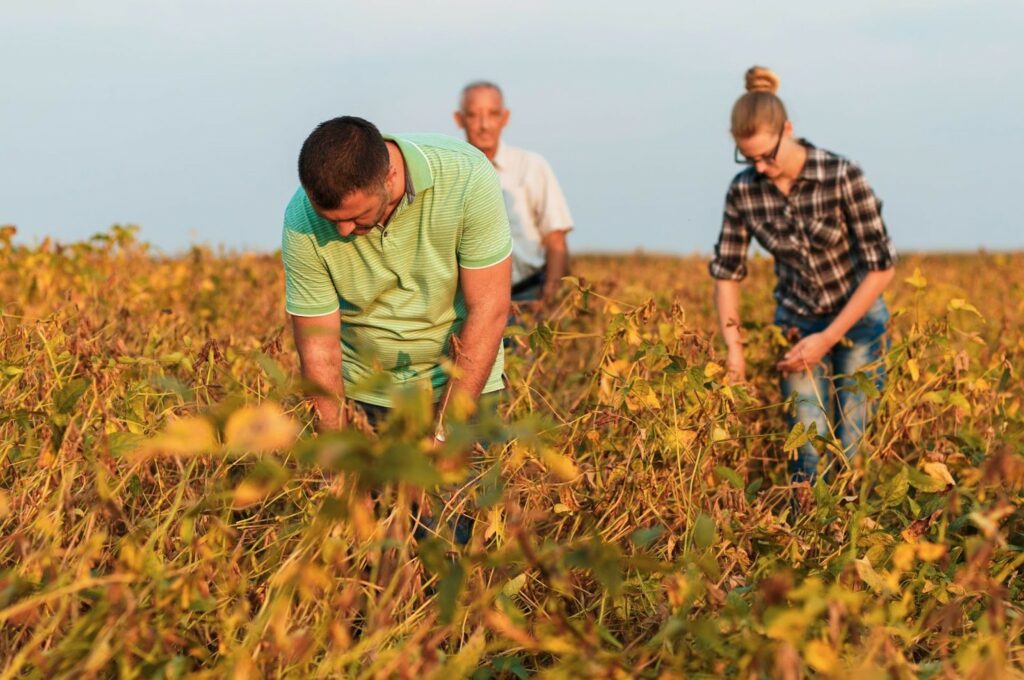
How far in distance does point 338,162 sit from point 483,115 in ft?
8.91

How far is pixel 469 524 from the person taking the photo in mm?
2861

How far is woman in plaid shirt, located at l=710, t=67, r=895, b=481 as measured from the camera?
3330 mm

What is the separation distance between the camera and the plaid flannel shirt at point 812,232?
3.37m

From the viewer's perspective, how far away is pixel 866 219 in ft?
11.1

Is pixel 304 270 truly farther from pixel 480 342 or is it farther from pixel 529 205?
pixel 529 205

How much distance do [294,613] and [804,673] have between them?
0.77m

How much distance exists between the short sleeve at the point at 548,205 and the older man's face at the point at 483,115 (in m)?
0.26

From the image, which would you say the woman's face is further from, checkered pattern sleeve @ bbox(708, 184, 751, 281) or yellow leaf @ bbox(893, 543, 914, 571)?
yellow leaf @ bbox(893, 543, 914, 571)

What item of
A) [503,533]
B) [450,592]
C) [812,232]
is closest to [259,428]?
[450,592]

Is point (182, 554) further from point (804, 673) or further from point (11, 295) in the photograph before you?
point (11, 295)

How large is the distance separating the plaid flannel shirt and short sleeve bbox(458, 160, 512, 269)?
4.11 ft

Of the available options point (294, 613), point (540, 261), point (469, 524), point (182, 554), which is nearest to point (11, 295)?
point (540, 261)

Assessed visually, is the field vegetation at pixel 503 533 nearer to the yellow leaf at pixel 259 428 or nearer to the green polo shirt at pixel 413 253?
the yellow leaf at pixel 259 428

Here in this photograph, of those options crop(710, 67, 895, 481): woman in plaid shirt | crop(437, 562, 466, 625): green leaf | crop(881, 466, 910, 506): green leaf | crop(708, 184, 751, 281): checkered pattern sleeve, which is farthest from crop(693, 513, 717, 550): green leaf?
crop(708, 184, 751, 281): checkered pattern sleeve
